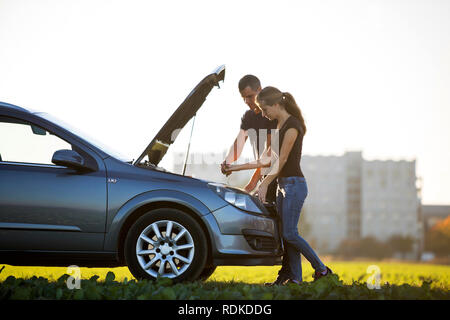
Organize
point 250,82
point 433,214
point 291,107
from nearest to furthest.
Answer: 1. point 291,107
2. point 250,82
3. point 433,214

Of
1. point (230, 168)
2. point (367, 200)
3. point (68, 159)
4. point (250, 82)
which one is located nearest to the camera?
point (68, 159)

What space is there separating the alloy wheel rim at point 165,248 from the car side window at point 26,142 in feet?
4.16

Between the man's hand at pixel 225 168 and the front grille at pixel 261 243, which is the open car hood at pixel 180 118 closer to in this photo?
the man's hand at pixel 225 168

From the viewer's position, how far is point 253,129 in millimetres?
7148

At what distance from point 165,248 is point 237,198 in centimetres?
89

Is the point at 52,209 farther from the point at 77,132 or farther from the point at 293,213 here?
the point at 293,213

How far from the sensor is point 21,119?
5898 millimetres

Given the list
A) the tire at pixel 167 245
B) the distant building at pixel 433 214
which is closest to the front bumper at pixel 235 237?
the tire at pixel 167 245

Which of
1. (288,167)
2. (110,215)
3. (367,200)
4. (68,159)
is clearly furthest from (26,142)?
(367,200)

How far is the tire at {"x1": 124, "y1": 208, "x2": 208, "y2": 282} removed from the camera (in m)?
5.70

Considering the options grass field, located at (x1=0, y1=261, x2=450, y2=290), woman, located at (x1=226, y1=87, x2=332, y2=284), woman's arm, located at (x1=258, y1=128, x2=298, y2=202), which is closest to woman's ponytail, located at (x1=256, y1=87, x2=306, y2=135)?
woman, located at (x1=226, y1=87, x2=332, y2=284)
